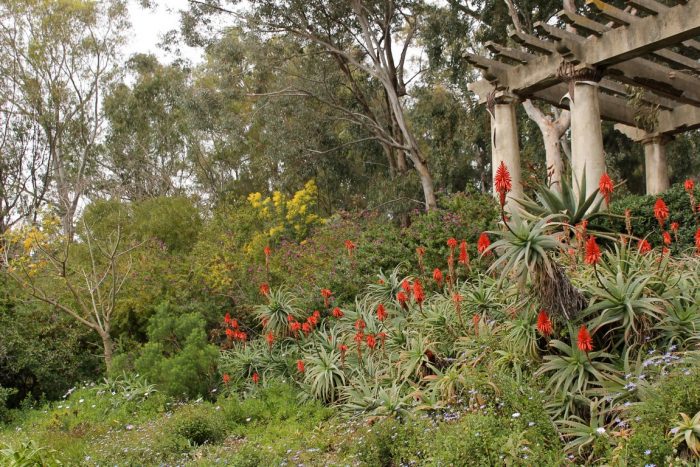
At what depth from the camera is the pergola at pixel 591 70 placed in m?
8.55

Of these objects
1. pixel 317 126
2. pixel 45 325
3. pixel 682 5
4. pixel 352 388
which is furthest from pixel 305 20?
pixel 352 388

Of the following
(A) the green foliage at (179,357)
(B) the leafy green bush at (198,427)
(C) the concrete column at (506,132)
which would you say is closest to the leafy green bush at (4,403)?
(A) the green foliage at (179,357)

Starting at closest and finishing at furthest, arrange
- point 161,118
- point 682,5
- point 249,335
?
point 682,5, point 249,335, point 161,118

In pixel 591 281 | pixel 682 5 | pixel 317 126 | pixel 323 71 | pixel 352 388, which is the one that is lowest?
pixel 352 388

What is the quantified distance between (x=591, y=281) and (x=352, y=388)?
2.61 meters

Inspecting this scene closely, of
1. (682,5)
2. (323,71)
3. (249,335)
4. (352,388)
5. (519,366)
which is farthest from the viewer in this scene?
(323,71)

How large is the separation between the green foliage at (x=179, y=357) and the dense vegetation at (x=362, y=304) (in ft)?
0.11

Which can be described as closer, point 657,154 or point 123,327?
point 123,327

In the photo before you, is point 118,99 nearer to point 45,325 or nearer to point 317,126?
point 317,126

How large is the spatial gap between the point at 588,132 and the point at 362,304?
3830 millimetres

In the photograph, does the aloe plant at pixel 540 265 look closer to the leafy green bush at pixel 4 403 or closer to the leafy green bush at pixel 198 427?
the leafy green bush at pixel 198 427

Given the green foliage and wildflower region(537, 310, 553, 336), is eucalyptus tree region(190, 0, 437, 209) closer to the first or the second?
the green foliage

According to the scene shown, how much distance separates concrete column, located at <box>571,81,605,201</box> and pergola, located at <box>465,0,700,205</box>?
13 millimetres

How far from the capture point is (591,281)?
5699mm
